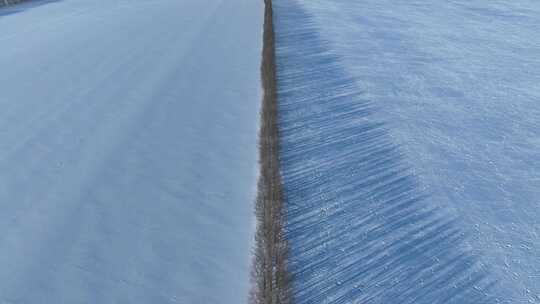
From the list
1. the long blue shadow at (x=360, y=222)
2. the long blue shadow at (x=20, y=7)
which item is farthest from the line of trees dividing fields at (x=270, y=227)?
the long blue shadow at (x=20, y=7)

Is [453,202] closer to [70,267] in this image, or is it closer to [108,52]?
[70,267]

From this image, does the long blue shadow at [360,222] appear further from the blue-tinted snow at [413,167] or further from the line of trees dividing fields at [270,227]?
the line of trees dividing fields at [270,227]

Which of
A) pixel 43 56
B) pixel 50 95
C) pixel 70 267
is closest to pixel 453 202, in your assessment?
pixel 70 267

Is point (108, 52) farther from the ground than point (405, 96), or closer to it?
farther from the ground

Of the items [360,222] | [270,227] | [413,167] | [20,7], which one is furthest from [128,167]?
[20,7]

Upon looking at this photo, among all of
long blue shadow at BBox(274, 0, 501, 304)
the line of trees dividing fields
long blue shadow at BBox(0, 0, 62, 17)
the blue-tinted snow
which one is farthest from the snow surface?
long blue shadow at BBox(0, 0, 62, 17)

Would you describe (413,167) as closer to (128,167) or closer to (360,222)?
(360,222)

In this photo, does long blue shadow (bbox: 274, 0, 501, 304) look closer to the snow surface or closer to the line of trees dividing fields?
the line of trees dividing fields
